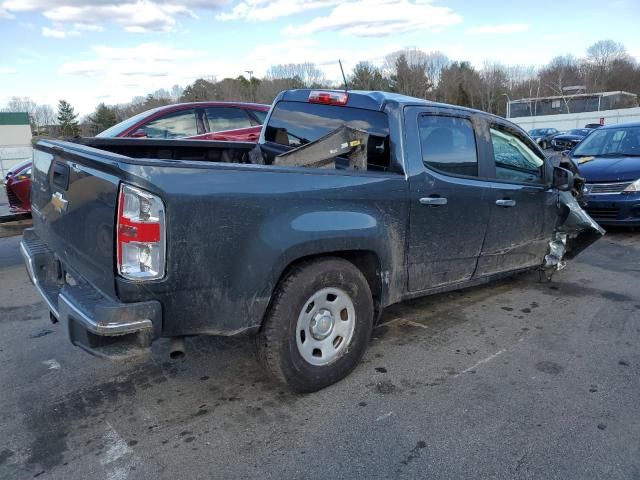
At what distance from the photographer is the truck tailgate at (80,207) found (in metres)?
2.70

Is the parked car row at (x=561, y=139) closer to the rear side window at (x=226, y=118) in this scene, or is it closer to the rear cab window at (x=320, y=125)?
the rear side window at (x=226, y=118)

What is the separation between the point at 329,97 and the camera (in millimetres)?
4207

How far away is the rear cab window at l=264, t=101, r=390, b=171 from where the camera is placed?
3.78 meters

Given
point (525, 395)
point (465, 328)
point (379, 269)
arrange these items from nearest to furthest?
point (525, 395) < point (379, 269) < point (465, 328)

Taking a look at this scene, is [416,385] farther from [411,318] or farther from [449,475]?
[411,318]

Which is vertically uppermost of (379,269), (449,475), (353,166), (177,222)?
(353,166)

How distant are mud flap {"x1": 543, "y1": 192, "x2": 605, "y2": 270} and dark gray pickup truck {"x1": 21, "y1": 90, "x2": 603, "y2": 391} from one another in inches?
21.2

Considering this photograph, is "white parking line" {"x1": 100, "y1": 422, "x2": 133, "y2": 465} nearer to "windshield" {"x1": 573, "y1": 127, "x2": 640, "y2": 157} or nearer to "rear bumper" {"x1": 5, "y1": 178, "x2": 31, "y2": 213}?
"rear bumper" {"x1": 5, "y1": 178, "x2": 31, "y2": 213}

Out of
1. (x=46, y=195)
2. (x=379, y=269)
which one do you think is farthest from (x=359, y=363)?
(x=46, y=195)

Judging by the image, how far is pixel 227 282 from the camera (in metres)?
2.84

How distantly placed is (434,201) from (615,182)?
5.16 metres

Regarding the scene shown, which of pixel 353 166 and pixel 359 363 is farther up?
pixel 353 166

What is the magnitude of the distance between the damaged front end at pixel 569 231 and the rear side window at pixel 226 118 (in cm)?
502

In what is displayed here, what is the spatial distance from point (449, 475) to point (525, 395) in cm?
102
